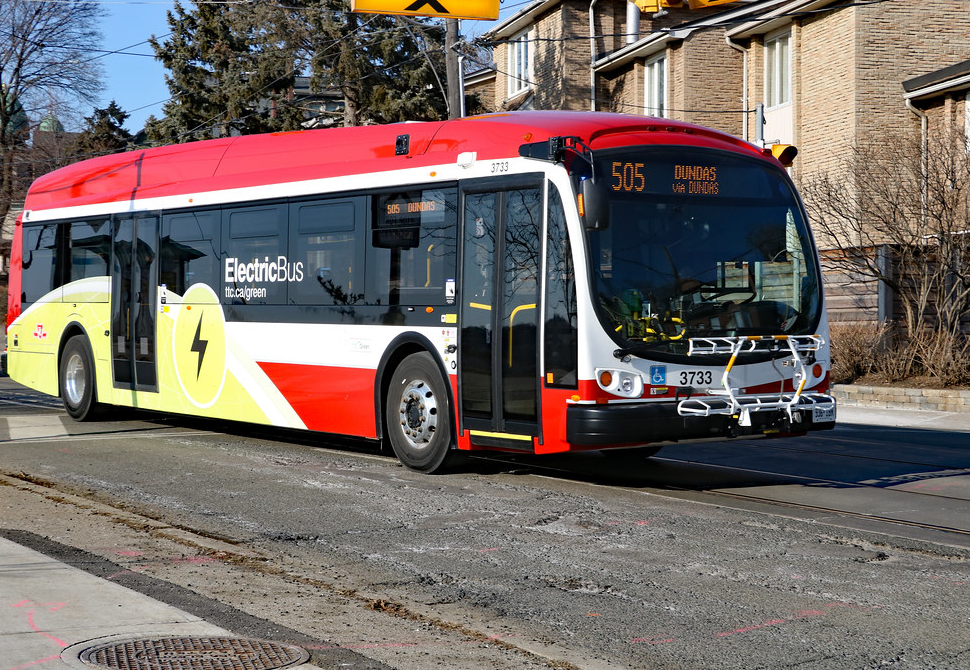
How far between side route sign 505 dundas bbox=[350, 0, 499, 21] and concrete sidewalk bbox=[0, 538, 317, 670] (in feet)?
32.1

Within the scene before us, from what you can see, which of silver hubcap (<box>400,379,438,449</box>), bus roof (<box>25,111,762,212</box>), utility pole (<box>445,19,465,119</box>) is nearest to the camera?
bus roof (<box>25,111,762,212</box>)

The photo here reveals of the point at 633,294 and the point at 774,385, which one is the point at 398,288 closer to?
the point at 633,294

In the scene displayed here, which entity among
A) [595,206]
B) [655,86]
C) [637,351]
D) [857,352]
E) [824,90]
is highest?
[655,86]

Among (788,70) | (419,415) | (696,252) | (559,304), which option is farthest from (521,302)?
(788,70)

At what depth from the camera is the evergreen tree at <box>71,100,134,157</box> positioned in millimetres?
54250

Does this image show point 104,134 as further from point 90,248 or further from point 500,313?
point 500,313

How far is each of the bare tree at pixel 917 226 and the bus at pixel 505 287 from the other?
10710 millimetres

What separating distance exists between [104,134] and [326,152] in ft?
150

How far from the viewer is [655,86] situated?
36031mm

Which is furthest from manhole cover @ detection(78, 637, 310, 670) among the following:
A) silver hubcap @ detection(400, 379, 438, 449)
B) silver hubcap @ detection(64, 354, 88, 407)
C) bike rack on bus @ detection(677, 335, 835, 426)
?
silver hubcap @ detection(64, 354, 88, 407)

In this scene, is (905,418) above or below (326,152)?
below

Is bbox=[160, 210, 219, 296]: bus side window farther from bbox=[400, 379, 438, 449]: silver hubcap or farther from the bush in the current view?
the bush

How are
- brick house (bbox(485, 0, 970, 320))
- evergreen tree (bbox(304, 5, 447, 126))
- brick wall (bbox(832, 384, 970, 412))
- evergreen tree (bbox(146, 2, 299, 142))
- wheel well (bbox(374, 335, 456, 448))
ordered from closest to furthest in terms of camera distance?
1. wheel well (bbox(374, 335, 456, 448))
2. brick wall (bbox(832, 384, 970, 412))
3. brick house (bbox(485, 0, 970, 320))
4. evergreen tree (bbox(304, 5, 447, 126))
5. evergreen tree (bbox(146, 2, 299, 142))

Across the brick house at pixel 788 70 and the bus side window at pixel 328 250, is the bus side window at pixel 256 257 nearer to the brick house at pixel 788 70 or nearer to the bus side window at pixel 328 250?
the bus side window at pixel 328 250
